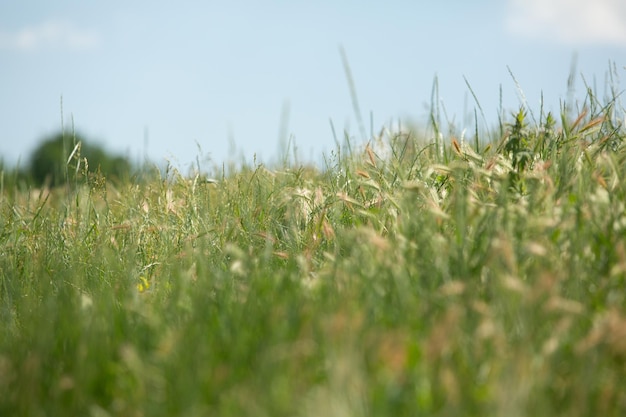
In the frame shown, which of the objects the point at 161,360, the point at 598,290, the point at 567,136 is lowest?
the point at 161,360

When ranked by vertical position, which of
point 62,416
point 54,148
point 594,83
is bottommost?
point 62,416

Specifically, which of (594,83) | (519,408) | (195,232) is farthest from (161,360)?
(594,83)

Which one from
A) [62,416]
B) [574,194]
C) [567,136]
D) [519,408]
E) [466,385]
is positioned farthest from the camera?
[567,136]

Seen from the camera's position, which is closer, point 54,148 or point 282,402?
point 282,402

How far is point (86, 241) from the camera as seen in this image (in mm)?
4293

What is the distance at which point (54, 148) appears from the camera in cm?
2308

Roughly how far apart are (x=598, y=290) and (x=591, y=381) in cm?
50

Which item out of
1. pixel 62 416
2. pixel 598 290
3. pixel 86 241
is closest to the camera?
pixel 62 416

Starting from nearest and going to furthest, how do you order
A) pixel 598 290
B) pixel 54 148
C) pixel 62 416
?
1. pixel 62 416
2. pixel 598 290
3. pixel 54 148

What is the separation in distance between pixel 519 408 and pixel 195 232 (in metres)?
2.52

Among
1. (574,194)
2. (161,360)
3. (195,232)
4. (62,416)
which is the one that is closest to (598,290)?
(574,194)

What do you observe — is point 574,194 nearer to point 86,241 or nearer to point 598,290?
point 598,290

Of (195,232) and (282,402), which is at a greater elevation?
(195,232)

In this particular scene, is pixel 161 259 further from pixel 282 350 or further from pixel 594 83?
pixel 594 83
